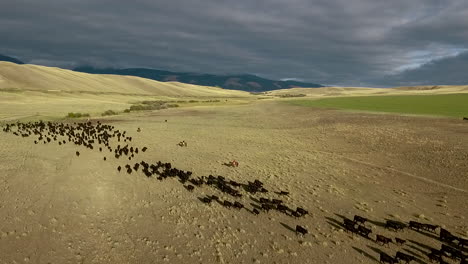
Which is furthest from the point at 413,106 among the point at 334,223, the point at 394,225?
the point at 334,223

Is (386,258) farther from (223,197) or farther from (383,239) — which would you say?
(223,197)

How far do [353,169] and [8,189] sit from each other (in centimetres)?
2297

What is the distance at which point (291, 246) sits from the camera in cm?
1296

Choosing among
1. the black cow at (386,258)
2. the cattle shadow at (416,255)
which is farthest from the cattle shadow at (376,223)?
the black cow at (386,258)

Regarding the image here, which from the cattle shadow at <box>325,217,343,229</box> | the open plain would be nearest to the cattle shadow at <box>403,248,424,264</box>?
the open plain

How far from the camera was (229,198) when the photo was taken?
17.9 meters

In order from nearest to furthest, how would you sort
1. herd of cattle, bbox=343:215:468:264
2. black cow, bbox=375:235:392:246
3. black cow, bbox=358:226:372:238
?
herd of cattle, bbox=343:215:468:264 → black cow, bbox=375:235:392:246 → black cow, bbox=358:226:372:238

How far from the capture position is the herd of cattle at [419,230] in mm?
11711

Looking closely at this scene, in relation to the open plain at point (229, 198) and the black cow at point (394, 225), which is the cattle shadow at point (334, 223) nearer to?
the open plain at point (229, 198)

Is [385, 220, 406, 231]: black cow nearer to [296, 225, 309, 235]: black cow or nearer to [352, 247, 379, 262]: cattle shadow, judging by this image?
[352, 247, 379, 262]: cattle shadow

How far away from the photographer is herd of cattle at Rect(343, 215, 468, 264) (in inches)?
461

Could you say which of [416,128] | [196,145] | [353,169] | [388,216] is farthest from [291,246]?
[416,128]

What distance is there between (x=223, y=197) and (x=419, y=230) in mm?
9976

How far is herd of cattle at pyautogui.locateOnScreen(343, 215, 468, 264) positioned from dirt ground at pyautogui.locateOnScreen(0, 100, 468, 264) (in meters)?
0.33
